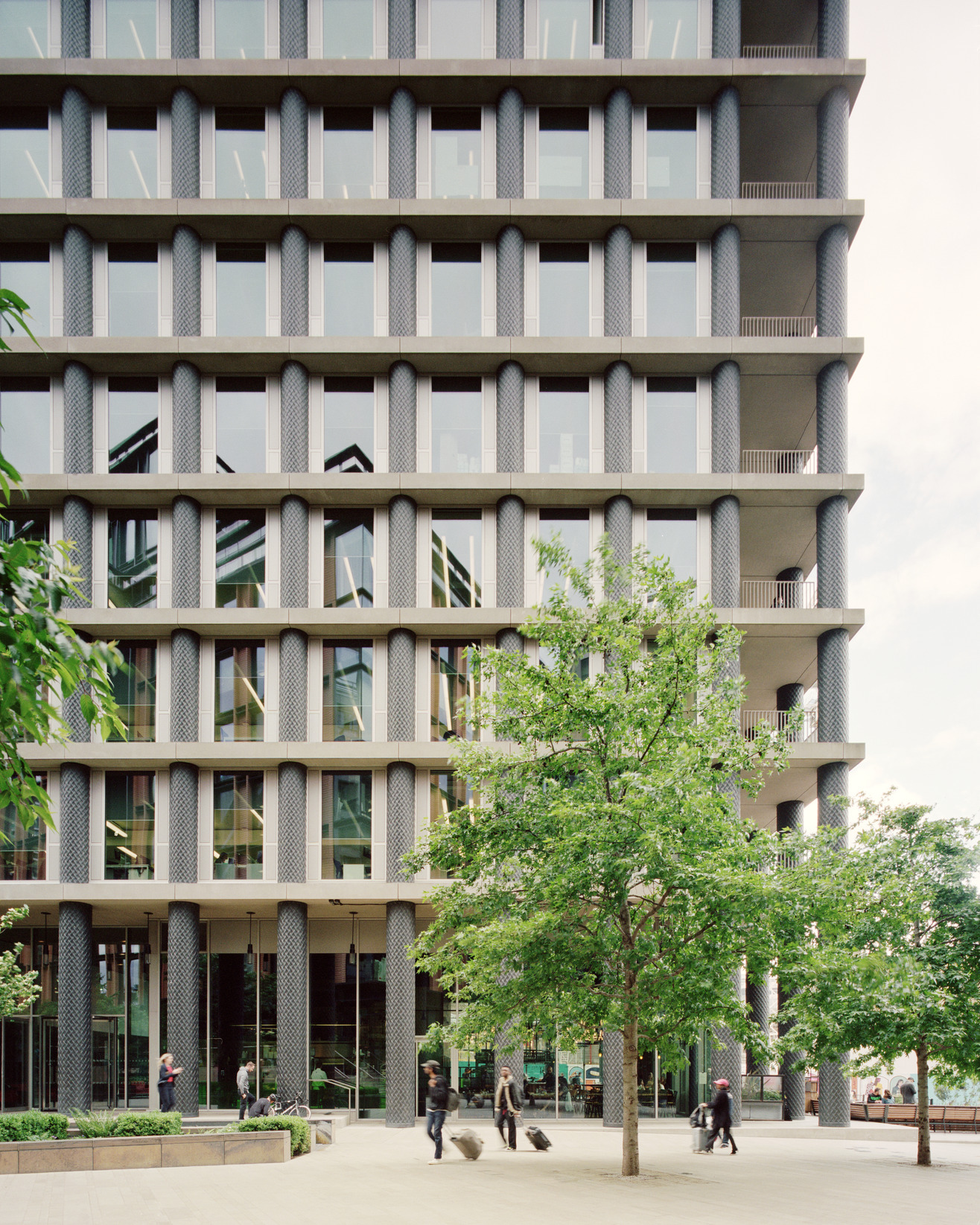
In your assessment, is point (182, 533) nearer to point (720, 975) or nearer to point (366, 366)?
point (366, 366)

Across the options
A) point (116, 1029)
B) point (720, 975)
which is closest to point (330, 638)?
point (116, 1029)

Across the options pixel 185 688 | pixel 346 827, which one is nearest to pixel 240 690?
pixel 185 688

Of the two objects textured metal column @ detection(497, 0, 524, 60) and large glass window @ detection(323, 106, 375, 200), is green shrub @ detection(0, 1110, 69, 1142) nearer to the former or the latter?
large glass window @ detection(323, 106, 375, 200)

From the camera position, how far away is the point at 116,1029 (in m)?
29.9

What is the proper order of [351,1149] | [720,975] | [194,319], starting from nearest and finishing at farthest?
[720,975], [351,1149], [194,319]

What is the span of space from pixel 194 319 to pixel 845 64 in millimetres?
19910

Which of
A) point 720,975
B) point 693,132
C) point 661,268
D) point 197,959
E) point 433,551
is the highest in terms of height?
point 693,132

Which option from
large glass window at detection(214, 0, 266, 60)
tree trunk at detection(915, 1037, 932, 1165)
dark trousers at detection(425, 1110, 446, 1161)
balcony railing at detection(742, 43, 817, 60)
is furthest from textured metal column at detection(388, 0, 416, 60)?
tree trunk at detection(915, 1037, 932, 1165)

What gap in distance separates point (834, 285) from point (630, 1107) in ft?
76.7

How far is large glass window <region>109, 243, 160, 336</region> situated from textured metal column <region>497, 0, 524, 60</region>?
11699mm

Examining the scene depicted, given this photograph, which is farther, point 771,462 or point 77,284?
point 771,462

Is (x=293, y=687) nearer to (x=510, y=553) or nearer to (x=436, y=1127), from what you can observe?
(x=510, y=553)

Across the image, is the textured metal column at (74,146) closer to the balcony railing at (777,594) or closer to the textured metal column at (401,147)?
the textured metal column at (401,147)

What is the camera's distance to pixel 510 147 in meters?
30.8
